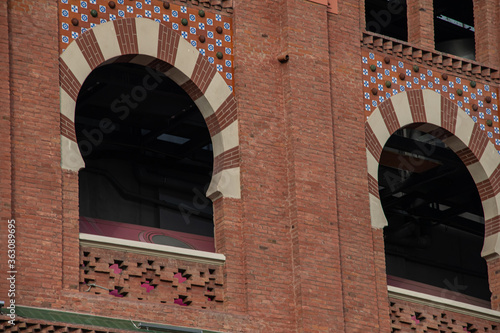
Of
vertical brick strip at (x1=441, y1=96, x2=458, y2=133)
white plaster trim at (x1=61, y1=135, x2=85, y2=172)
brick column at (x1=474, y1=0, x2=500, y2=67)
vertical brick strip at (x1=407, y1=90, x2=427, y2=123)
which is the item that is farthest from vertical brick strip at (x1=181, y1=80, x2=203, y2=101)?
Answer: brick column at (x1=474, y1=0, x2=500, y2=67)

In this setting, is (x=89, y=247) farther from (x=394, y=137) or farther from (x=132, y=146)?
(x=394, y=137)

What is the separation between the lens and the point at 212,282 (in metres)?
16.8

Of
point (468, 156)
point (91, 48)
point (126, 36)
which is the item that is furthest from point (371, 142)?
point (91, 48)

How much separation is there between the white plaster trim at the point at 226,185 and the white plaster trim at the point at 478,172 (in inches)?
176

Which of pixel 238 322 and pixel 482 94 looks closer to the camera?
pixel 238 322

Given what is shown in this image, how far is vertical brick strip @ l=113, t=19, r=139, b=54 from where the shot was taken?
55.4ft

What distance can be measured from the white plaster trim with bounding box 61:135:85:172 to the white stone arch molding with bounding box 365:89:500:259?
4694mm

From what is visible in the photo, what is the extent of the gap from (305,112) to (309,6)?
1.64m

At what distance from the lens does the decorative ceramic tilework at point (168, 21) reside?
16562mm

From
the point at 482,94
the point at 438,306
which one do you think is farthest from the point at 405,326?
the point at 482,94

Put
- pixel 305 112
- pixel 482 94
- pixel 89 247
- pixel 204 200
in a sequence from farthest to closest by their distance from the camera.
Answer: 1. pixel 204 200
2. pixel 482 94
3. pixel 305 112
4. pixel 89 247

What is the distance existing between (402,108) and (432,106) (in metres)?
0.64

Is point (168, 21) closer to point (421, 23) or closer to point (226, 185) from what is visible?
point (226, 185)

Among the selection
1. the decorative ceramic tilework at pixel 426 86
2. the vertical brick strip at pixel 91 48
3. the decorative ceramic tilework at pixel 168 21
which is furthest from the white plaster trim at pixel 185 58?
the decorative ceramic tilework at pixel 426 86
